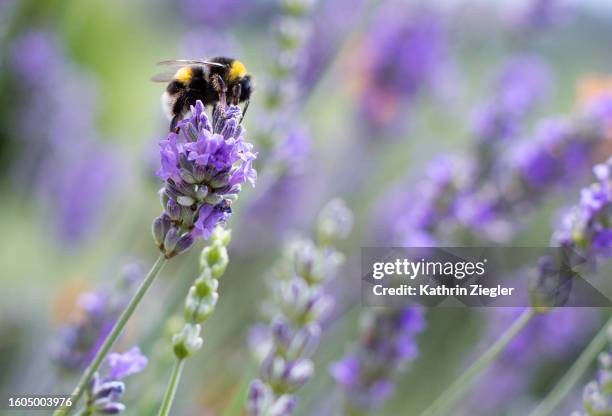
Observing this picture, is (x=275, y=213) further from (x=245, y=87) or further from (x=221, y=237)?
(x=221, y=237)

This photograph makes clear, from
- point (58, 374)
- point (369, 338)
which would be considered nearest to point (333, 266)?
point (369, 338)

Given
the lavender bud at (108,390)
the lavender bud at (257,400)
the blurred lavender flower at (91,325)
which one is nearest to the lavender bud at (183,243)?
the lavender bud at (108,390)

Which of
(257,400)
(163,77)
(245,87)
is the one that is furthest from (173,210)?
(163,77)

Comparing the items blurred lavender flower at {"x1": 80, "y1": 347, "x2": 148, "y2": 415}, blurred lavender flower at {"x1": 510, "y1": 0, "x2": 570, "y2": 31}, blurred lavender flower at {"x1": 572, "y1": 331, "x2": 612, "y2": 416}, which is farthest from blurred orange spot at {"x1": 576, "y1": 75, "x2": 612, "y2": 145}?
blurred lavender flower at {"x1": 80, "y1": 347, "x2": 148, "y2": 415}

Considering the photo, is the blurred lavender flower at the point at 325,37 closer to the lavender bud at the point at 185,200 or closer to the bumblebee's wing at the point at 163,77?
the bumblebee's wing at the point at 163,77

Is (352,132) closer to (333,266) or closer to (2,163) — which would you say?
(2,163)

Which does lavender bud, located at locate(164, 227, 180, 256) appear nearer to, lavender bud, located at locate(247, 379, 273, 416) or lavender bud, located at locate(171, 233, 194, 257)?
lavender bud, located at locate(171, 233, 194, 257)
